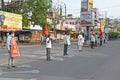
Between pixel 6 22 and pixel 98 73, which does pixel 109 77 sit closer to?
pixel 98 73

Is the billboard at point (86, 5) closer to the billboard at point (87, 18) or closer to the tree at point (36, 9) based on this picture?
the billboard at point (87, 18)

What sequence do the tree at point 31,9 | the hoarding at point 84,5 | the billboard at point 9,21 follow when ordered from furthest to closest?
1. the tree at point 31,9
2. the billboard at point 9,21
3. the hoarding at point 84,5

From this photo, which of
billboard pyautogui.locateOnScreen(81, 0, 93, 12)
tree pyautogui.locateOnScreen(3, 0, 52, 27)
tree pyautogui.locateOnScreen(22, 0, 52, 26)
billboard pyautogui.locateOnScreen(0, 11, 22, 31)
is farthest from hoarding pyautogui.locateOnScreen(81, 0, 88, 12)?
tree pyautogui.locateOnScreen(22, 0, 52, 26)

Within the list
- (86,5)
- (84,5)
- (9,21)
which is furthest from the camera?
(9,21)

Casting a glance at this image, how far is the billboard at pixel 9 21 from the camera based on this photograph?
49219mm

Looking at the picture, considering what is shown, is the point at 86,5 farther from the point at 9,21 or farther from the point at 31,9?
the point at 31,9

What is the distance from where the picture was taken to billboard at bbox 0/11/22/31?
49219mm

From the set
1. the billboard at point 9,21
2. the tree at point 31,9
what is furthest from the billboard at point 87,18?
the tree at point 31,9

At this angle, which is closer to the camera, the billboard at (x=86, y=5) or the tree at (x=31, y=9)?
the billboard at (x=86, y=5)

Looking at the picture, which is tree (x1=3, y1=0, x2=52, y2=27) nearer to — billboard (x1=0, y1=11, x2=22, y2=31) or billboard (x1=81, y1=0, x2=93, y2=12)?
billboard (x1=0, y1=11, x2=22, y2=31)

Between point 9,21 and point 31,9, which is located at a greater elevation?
point 31,9

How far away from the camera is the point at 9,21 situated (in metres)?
51.2

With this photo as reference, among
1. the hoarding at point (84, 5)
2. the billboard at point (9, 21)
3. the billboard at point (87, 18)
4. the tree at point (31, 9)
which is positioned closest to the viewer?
the hoarding at point (84, 5)

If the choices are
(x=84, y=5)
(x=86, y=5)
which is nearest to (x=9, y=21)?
(x=84, y=5)
